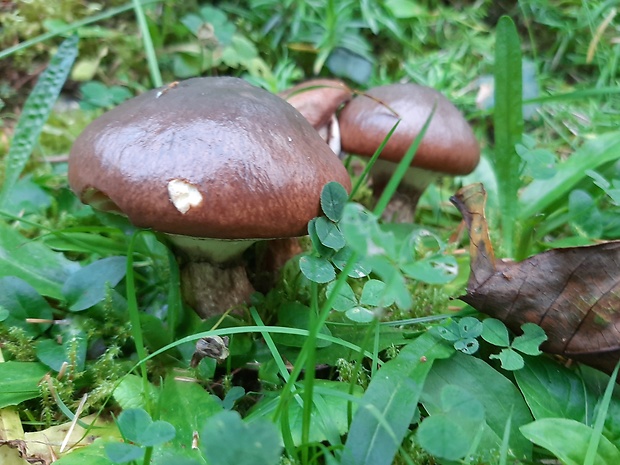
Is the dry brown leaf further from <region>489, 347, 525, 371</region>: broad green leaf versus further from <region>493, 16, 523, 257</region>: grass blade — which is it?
<region>493, 16, 523, 257</region>: grass blade

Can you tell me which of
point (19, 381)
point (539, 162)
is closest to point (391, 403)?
point (19, 381)

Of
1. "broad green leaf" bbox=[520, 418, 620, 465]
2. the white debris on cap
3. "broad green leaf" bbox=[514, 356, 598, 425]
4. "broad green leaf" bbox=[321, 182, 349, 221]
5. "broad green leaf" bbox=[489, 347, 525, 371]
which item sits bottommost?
"broad green leaf" bbox=[514, 356, 598, 425]

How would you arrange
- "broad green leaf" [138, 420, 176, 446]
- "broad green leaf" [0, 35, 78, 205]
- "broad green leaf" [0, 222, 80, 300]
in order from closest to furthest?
"broad green leaf" [138, 420, 176, 446]
"broad green leaf" [0, 222, 80, 300]
"broad green leaf" [0, 35, 78, 205]

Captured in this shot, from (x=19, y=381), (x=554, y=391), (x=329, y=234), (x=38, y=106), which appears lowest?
(x=554, y=391)

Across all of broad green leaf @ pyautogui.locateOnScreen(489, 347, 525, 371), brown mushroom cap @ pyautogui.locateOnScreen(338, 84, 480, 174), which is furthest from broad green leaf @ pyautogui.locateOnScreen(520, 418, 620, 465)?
brown mushroom cap @ pyautogui.locateOnScreen(338, 84, 480, 174)

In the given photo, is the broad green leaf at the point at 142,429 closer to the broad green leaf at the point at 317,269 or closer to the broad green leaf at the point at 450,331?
the broad green leaf at the point at 317,269

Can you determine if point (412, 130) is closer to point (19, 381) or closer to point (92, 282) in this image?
point (92, 282)

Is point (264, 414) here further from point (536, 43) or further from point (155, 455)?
point (536, 43)
